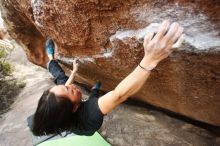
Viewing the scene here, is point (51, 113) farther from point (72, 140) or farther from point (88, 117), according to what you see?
point (72, 140)

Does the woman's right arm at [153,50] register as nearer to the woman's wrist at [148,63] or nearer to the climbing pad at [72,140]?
the woman's wrist at [148,63]

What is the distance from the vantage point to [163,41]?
236cm

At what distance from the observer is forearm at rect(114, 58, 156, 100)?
247cm

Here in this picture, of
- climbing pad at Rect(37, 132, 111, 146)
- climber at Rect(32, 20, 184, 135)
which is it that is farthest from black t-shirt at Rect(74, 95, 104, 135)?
climbing pad at Rect(37, 132, 111, 146)

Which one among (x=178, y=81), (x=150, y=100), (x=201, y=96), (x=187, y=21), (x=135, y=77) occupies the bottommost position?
(x=150, y=100)

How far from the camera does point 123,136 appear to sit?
16.5 ft

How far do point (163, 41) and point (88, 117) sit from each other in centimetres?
115

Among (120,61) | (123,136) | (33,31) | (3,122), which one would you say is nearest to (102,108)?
(120,61)

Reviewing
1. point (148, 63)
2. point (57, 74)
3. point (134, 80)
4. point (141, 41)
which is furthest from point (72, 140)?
point (148, 63)

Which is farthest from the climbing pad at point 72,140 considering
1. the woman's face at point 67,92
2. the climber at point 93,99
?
the woman's face at point 67,92

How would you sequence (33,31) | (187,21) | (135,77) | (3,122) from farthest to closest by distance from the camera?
(3,122), (33,31), (187,21), (135,77)

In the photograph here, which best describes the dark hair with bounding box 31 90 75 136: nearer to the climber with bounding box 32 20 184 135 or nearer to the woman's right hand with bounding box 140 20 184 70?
the climber with bounding box 32 20 184 135

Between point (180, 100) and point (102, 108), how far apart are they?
1.23 metres

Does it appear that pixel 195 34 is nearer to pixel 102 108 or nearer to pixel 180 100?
pixel 102 108
